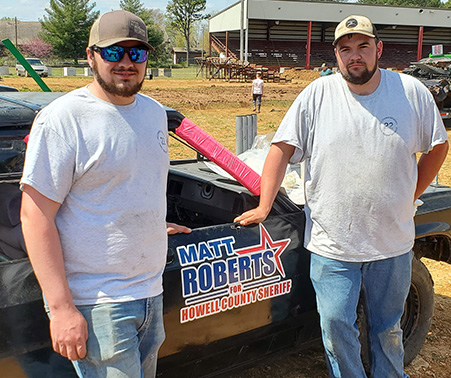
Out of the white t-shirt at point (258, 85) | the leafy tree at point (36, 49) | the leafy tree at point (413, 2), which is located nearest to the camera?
the white t-shirt at point (258, 85)

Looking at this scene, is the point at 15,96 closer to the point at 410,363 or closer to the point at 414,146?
the point at 414,146

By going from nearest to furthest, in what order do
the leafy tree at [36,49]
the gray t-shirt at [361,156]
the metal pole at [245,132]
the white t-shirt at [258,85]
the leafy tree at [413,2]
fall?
the gray t-shirt at [361,156], the metal pole at [245,132], the white t-shirt at [258,85], the leafy tree at [36,49], the leafy tree at [413,2]

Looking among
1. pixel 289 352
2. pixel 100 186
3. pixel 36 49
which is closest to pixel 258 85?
pixel 289 352

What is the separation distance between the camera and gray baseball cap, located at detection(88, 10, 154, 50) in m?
1.67

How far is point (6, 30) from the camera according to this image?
273 feet

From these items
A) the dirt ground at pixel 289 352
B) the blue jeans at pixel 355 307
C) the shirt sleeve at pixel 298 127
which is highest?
the shirt sleeve at pixel 298 127

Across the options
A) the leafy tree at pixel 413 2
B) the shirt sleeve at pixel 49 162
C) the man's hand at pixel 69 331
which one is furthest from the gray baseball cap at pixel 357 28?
the leafy tree at pixel 413 2

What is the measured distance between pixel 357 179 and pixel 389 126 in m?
0.28

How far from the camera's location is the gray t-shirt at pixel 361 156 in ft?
7.64

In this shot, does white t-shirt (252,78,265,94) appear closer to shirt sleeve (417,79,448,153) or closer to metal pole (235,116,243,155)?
metal pole (235,116,243,155)

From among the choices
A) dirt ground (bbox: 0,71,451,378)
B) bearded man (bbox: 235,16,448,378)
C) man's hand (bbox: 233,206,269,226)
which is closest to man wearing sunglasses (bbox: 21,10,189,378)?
man's hand (bbox: 233,206,269,226)

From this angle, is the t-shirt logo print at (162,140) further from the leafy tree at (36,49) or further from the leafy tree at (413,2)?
the leafy tree at (413,2)

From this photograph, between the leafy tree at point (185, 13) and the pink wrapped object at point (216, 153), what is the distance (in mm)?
75913

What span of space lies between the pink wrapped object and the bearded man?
0.16 m
